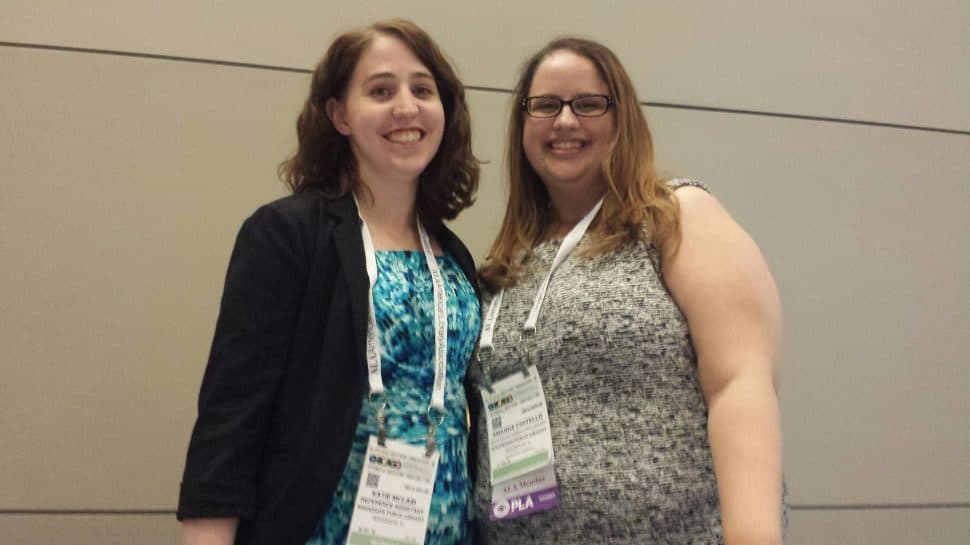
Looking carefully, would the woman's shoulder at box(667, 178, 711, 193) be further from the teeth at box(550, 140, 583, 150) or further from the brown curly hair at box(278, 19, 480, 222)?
the brown curly hair at box(278, 19, 480, 222)

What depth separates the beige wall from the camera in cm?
185

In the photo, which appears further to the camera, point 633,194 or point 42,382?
point 42,382

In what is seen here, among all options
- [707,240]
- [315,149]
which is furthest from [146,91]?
[707,240]

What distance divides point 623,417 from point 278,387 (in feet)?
1.85

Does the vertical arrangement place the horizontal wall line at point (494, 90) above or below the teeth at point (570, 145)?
above

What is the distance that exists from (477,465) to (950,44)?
2136mm

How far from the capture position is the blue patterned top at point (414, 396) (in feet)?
4.05

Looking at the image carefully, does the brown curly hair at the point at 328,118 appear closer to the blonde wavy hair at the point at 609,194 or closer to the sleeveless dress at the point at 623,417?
the blonde wavy hair at the point at 609,194

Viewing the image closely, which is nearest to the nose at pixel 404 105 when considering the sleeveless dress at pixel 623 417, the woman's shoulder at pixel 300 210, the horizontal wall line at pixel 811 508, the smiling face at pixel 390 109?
the smiling face at pixel 390 109

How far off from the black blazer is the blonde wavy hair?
1.38 ft

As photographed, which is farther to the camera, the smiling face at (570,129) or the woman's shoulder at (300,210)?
the smiling face at (570,129)

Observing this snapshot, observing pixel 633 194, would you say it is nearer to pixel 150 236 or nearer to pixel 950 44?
pixel 150 236

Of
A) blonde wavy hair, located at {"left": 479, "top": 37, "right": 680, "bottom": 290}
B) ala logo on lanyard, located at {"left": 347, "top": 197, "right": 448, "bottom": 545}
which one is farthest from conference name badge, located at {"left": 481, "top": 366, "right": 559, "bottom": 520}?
blonde wavy hair, located at {"left": 479, "top": 37, "right": 680, "bottom": 290}

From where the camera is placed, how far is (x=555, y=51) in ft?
5.09
